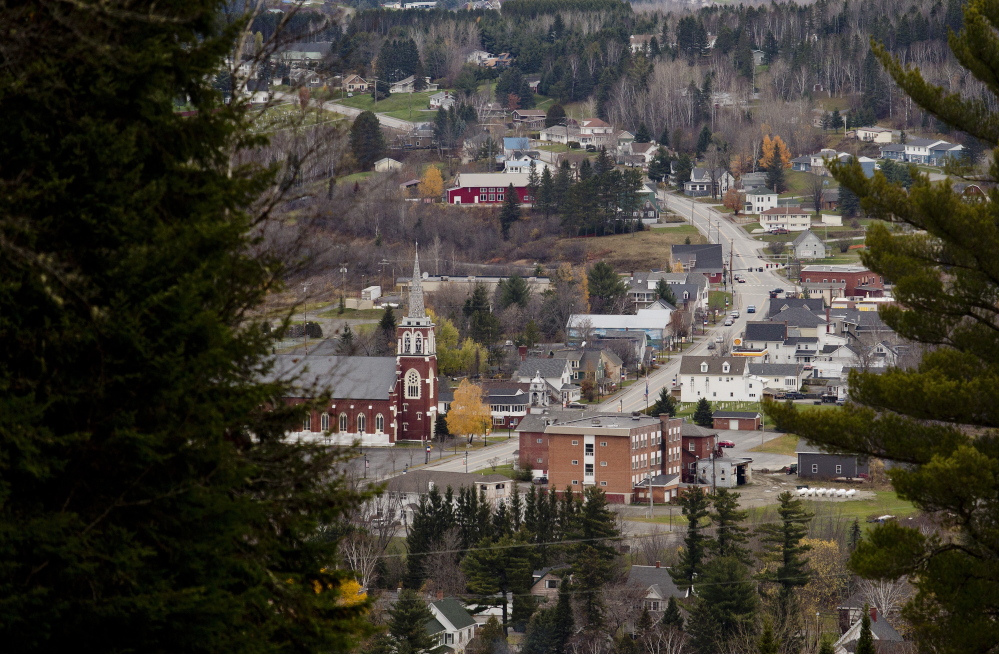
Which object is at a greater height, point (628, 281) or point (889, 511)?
point (628, 281)

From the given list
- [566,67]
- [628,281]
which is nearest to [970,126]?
[628,281]

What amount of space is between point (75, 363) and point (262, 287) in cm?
117

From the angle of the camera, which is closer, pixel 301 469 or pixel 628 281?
pixel 301 469

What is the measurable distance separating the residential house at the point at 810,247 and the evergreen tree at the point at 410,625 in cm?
5600

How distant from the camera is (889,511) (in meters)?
37.6

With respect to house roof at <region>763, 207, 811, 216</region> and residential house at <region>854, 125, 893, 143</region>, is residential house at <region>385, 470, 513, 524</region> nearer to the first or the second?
house roof at <region>763, 207, 811, 216</region>

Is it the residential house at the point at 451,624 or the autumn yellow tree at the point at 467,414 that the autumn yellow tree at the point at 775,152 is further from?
the residential house at the point at 451,624

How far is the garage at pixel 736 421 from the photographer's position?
2009 inches

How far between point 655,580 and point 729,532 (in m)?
2.10

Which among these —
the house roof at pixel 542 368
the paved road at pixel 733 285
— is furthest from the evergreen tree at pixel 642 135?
the house roof at pixel 542 368

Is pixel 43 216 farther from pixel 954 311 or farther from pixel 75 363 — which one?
pixel 954 311

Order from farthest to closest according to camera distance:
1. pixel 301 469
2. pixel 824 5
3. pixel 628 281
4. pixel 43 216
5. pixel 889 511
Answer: pixel 824 5 < pixel 628 281 < pixel 889 511 < pixel 301 469 < pixel 43 216

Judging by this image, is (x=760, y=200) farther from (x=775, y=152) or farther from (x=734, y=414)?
(x=734, y=414)

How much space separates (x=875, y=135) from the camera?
96625mm
